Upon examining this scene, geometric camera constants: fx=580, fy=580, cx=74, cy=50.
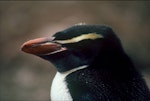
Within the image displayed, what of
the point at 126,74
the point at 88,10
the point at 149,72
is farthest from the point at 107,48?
the point at 88,10

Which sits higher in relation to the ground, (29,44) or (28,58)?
(29,44)

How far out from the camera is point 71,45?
70.0 inches

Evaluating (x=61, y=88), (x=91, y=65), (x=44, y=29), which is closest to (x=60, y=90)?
(x=61, y=88)

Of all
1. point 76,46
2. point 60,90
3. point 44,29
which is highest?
point 76,46

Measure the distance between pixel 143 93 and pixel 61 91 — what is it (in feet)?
0.83

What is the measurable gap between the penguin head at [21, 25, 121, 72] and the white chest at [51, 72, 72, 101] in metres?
0.03

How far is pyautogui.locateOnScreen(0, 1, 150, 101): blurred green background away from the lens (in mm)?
5471

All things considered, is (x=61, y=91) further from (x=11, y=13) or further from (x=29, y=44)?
(x=11, y=13)

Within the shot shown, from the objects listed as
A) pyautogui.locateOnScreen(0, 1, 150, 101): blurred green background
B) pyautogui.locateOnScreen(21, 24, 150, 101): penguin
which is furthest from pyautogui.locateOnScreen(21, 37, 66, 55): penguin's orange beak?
pyautogui.locateOnScreen(0, 1, 150, 101): blurred green background

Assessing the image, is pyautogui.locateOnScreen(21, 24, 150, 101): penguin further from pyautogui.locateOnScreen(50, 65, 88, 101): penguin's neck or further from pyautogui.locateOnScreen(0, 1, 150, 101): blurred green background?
pyautogui.locateOnScreen(0, 1, 150, 101): blurred green background

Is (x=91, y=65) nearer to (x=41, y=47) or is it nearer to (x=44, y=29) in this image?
(x=41, y=47)

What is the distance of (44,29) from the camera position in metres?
5.96

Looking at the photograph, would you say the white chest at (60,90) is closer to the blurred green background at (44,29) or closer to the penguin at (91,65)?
the penguin at (91,65)

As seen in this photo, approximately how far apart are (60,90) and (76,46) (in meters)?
0.14
